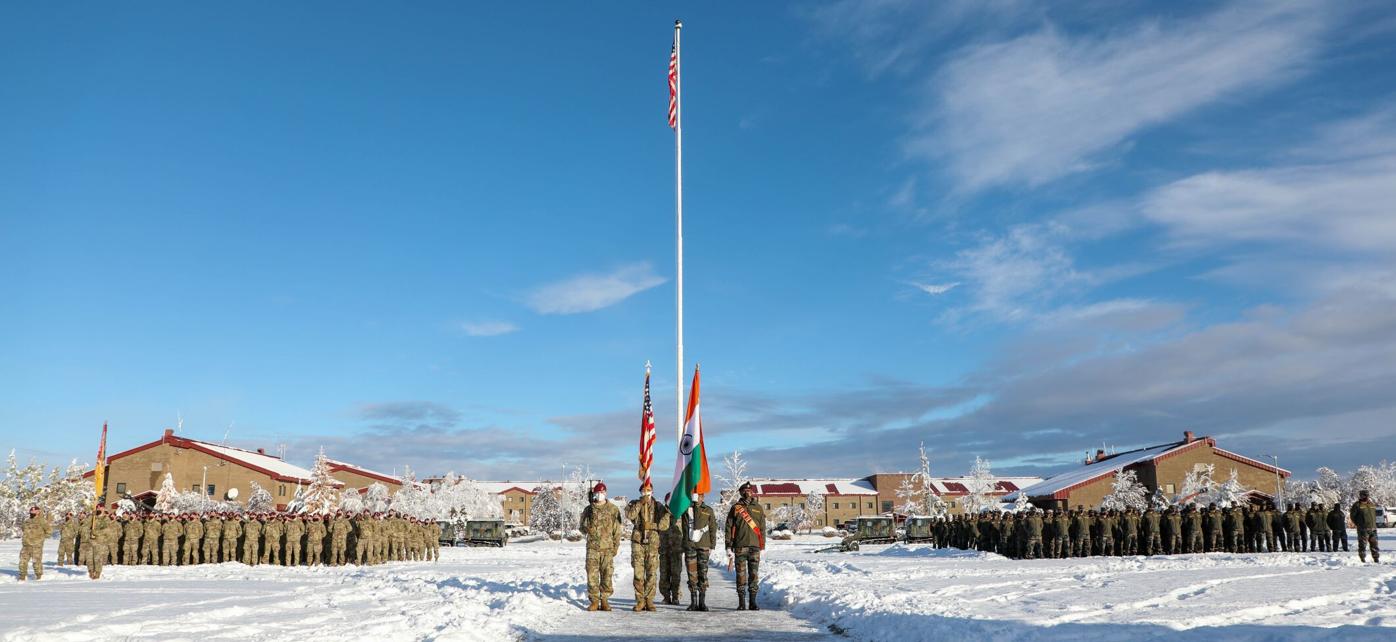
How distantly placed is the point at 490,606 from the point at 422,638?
304cm

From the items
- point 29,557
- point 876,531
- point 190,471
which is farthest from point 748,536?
point 190,471

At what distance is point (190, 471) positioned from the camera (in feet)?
235

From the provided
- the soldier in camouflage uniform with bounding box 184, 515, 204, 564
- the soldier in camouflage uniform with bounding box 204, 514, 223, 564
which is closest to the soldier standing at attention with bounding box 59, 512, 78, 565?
the soldier in camouflage uniform with bounding box 184, 515, 204, 564

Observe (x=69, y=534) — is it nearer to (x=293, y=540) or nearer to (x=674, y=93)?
(x=293, y=540)

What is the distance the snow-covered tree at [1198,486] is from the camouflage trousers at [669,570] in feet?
187

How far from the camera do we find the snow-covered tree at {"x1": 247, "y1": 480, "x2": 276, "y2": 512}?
69.8 metres

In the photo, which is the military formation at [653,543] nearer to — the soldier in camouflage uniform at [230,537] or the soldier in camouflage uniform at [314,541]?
the soldier in camouflage uniform at [314,541]

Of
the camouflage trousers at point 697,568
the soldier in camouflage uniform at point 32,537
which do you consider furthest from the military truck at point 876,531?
the soldier in camouflage uniform at point 32,537

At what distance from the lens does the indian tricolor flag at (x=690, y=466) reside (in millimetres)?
16172

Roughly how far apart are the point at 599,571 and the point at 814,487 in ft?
382

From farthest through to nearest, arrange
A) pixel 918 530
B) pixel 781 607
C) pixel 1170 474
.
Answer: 1. pixel 1170 474
2. pixel 918 530
3. pixel 781 607

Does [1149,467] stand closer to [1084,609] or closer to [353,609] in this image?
[1084,609]

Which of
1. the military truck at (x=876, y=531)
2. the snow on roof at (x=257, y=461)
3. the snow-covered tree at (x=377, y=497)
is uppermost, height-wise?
the snow on roof at (x=257, y=461)

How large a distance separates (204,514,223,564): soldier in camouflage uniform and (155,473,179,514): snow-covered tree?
4036 centimetres
